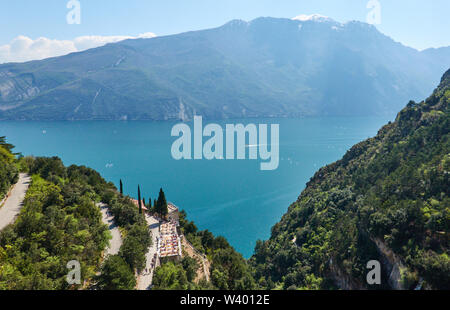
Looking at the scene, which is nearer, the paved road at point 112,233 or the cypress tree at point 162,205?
the paved road at point 112,233

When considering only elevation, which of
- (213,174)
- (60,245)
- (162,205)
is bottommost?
(60,245)

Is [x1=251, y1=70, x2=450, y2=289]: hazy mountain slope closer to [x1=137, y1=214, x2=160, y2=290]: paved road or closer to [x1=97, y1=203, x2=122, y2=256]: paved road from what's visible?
[x1=137, y1=214, x2=160, y2=290]: paved road

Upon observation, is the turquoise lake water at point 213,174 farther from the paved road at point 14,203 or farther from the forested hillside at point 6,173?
the forested hillside at point 6,173
